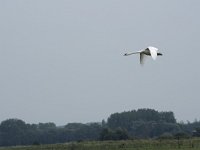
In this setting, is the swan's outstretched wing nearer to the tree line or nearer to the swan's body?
the swan's body

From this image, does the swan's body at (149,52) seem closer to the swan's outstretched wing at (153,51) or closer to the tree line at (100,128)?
the swan's outstretched wing at (153,51)

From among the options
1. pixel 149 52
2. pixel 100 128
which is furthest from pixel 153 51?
pixel 100 128

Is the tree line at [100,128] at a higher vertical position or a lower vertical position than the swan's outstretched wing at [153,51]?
higher

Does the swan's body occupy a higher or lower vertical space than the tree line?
lower

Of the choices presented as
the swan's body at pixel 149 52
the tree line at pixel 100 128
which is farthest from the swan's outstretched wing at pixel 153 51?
the tree line at pixel 100 128

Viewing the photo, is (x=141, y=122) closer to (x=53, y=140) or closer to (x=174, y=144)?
(x=53, y=140)

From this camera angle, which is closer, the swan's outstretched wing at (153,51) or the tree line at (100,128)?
the swan's outstretched wing at (153,51)

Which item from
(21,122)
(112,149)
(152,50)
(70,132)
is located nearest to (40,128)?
(21,122)

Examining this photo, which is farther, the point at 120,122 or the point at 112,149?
the point at 120,122

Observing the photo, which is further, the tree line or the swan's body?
the tree line

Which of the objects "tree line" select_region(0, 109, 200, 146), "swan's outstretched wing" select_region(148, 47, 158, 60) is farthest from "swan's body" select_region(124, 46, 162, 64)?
"tree line" select_region(0, 109, 200, 146)

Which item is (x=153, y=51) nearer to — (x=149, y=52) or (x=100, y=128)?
(x=149, y=52)

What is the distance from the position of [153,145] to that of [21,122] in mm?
61522

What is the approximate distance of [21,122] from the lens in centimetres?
9425
